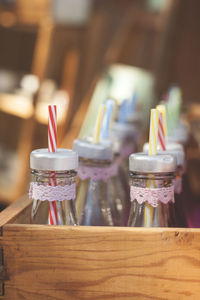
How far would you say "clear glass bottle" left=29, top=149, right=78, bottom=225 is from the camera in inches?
35.5

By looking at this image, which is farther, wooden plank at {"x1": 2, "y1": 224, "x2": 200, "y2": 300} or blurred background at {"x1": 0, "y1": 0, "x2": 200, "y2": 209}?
blurred background at {"x1": 0, "y1": 0, "x2": 200, "y2": 209}

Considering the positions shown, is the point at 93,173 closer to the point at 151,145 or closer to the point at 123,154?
the point at 151,145

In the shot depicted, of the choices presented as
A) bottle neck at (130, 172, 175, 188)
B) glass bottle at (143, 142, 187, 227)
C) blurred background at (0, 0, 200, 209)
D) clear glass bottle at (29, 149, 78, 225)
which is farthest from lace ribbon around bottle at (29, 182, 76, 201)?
blurred background at (0, 0, 200, 209)

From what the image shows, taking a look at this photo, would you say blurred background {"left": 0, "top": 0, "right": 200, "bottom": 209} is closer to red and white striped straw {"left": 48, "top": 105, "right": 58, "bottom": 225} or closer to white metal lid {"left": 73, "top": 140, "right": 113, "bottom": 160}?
white metal lid {"left": 73, "top": 140, "right": 113, "bottom": 160}

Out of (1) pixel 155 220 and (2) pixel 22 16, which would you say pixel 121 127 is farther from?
(2) pixel 22 16

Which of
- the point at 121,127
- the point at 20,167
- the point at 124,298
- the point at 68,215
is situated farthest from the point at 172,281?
the point at 20,167

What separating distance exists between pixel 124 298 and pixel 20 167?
2977 millimetres

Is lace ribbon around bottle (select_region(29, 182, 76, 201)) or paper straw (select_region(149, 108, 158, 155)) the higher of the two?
paper straw (select_region(149, 108, 158, 155))

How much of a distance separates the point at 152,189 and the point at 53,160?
6.7 inches

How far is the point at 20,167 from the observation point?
12.3 feet

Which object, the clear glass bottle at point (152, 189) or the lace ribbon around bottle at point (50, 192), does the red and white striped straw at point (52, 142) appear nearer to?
the lace ribbon around bottle at point (50, 192)

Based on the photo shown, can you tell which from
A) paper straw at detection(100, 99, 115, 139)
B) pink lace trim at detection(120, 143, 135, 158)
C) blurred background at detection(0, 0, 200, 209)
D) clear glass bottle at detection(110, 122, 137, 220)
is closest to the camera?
paper straw at detection(100, 99, 115, 139)

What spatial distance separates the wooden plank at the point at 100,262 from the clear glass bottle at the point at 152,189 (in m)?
0.10

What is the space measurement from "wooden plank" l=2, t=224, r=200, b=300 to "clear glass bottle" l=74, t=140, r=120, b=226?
281 mm
